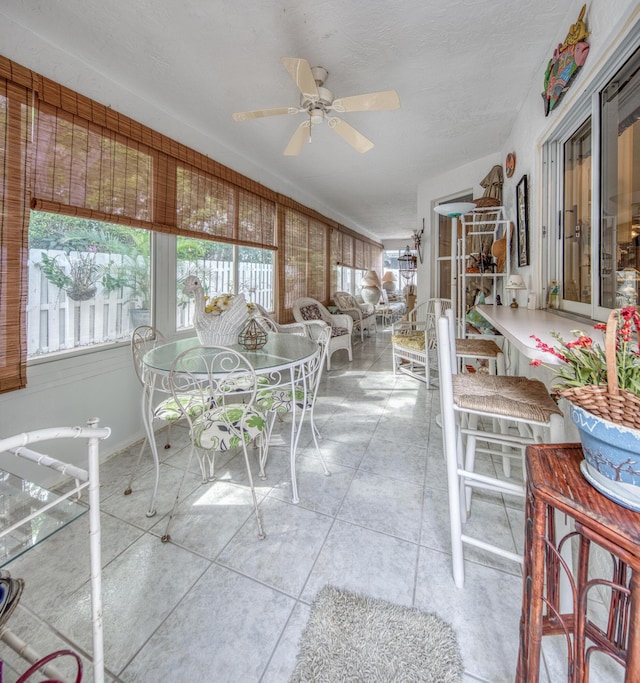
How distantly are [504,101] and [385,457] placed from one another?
290 cm

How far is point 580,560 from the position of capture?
31.3 inches

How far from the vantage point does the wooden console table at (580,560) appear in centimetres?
53

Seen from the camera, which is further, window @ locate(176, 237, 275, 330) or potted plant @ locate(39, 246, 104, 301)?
window @ locate(176, 237, 275, 330)

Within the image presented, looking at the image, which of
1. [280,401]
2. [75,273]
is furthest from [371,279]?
[75,273]

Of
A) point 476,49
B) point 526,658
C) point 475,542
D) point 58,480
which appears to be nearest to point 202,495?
point 58,480

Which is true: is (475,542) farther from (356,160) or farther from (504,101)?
(356,160)

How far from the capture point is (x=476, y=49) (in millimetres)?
1973

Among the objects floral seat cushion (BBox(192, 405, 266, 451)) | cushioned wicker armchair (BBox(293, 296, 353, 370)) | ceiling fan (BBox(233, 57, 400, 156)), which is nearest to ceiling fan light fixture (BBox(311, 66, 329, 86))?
ceiling fan (BBox(233, 57, 400, 156))

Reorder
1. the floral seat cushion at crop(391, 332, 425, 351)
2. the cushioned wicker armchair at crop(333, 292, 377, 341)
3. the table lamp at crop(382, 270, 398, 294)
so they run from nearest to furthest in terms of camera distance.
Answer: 1. the floral seat cushion at crop(391, 332, 425, 351)
2. the cushioned wicker armchair at crop(333, 292, 377, 341)
3. the table lamp at crop(382, 270, 398, 294)

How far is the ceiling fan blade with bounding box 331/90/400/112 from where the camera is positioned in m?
1.82

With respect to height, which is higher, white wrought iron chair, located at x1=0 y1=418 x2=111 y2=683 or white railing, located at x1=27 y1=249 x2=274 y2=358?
white railing, located at x1=27 y1=249 x2=274 y2=358

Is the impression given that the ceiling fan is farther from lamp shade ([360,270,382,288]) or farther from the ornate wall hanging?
lamp shade ([360,270,382,288])

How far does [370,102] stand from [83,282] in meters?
2.10

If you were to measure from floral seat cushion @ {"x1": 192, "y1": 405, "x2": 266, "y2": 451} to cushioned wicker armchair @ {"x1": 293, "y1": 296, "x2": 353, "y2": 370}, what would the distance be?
2853 mm
